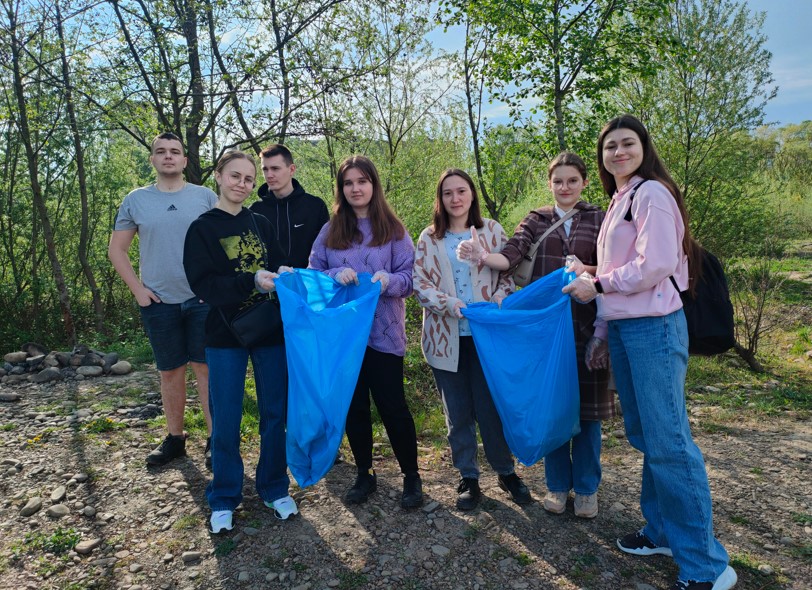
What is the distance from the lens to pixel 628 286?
218 centimetres

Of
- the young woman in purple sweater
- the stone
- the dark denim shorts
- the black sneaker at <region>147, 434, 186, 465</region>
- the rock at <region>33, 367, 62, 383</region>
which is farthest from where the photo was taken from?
the stone

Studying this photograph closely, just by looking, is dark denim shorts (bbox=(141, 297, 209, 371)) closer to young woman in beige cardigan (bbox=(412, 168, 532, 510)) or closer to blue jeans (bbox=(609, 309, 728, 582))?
young woman in beige cardigan (bbox=(412, 168, 532, 510))

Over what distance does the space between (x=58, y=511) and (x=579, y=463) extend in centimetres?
309

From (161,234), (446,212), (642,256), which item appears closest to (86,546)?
(161,234)

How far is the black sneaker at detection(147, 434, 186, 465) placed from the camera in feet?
12.4

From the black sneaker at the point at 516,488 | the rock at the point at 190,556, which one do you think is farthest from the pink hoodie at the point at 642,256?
the rock at the point at 190,556

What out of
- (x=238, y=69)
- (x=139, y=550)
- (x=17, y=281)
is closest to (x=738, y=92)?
(x=238, y=69)

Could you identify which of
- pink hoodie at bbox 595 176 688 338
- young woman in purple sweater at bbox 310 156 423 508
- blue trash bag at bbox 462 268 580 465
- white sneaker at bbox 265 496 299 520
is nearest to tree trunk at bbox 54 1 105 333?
young woman in purple sweater at bbox 310 156 423 508

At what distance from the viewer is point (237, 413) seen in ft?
9.60

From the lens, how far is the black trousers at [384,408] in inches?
117

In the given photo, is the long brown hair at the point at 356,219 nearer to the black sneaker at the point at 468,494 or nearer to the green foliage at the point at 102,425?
the black sneaker at the point at 468,494

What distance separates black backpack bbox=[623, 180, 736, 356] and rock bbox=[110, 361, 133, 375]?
260 inches

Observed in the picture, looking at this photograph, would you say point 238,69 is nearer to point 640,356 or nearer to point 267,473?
point 267,473

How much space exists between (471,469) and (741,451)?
2382mm
